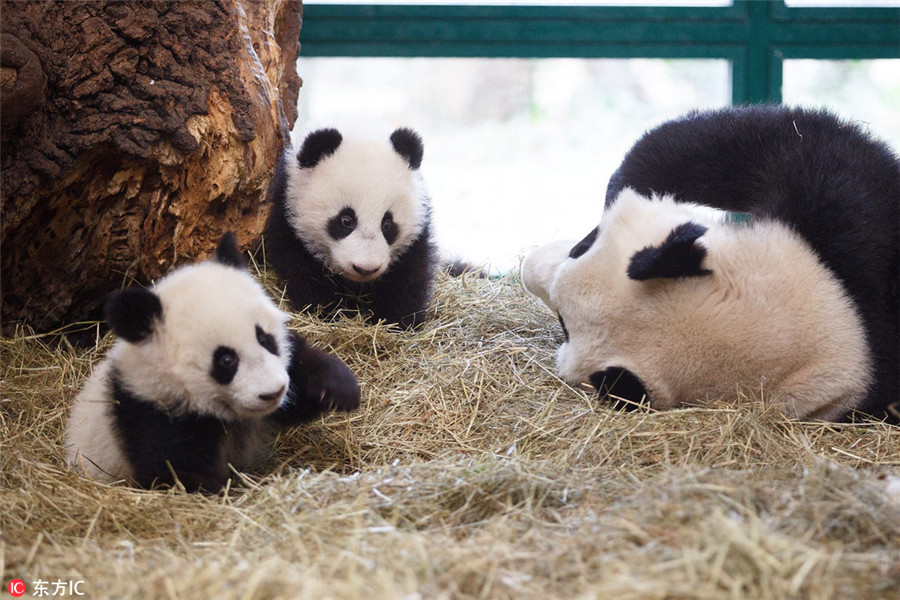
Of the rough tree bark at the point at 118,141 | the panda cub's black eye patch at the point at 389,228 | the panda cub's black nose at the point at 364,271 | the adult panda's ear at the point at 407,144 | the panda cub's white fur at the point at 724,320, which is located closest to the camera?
the panda cub's white fur at the point at 724,320

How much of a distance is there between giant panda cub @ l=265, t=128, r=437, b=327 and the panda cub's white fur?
3.63 feet

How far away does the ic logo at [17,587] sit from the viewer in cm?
204

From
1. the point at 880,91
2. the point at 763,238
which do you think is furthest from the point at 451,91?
the point at 763,238

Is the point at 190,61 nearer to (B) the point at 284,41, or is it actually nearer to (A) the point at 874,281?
(B) the point at 284,41

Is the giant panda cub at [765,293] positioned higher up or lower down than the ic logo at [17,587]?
higher up

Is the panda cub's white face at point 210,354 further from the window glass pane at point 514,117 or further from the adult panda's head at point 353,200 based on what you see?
the window glass pane at point 514,117

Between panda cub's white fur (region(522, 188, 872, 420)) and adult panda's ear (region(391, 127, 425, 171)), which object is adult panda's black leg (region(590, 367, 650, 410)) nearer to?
panda cub's white fur (region(522, 188, 872, 420))

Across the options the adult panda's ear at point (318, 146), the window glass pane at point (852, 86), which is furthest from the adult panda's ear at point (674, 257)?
the window glass pane at point (852, 86)

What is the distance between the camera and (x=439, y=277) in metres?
5.02

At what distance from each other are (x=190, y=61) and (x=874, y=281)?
2.98 meters

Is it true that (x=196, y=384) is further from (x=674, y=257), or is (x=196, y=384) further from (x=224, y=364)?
(x=674, y=257)

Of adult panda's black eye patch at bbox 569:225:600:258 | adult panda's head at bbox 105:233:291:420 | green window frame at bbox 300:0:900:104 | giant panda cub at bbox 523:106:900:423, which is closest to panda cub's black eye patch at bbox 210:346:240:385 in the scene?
adult panda's head at bbox 105:233:291:420

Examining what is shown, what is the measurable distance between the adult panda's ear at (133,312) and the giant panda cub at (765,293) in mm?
1558

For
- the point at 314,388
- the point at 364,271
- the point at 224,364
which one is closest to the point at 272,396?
the point at 224,364
